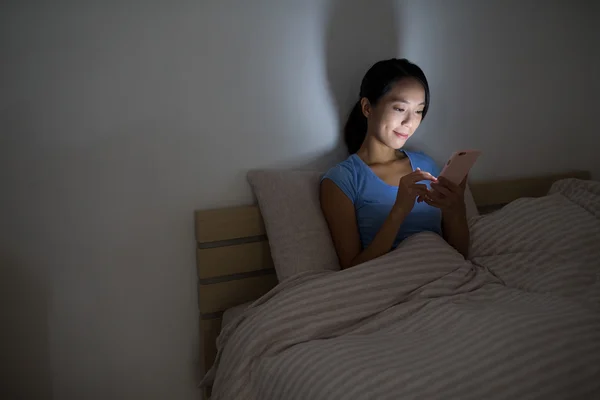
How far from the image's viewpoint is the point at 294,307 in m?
1.07

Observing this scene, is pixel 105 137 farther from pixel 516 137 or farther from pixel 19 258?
pixel 516 137

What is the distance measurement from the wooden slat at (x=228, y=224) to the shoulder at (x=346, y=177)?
253mm

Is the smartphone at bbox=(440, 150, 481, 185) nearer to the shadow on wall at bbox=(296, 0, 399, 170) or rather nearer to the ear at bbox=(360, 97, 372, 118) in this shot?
the ear at bbox=(360, 97, 372, 118)

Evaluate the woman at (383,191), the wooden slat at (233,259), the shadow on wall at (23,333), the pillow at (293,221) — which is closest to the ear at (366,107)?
the woman at (383,191)

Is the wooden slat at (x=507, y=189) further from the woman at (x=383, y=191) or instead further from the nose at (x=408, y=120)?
the nose at (x=408, y=120)

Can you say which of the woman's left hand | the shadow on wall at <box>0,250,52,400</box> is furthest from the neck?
the shadow on wall at <box>0,250,52,400</box>

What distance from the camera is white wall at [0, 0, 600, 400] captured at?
4.03 feet

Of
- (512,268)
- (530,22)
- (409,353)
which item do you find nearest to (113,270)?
(409,353)

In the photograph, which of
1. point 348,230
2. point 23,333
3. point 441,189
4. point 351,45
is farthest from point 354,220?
point 23,333

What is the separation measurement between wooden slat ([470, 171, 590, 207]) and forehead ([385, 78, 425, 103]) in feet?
1.92

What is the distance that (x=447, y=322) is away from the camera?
0.98m

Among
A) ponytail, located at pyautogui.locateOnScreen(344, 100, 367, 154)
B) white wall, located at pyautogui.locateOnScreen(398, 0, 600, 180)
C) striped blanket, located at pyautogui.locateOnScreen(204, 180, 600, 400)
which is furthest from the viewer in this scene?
white wall, located at pyautogui.locateOnScreen(398, 0, 600, 180)

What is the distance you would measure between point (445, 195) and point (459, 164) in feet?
0.37

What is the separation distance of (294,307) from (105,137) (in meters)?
0.73
